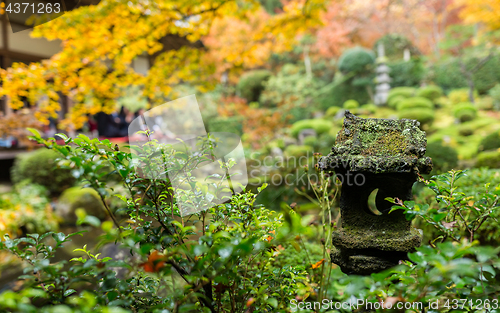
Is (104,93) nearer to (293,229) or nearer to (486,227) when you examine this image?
(293,229)

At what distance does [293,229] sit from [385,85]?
12021 mm

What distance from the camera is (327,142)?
19.4 ft

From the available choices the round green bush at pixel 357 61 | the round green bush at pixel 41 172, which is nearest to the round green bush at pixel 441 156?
the round green bush at pixel 41 172

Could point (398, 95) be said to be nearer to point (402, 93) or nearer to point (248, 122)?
point (402, 93)

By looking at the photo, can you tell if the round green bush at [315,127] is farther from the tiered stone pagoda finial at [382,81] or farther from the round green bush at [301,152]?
the tiered stone pagoda finial at [382,81]

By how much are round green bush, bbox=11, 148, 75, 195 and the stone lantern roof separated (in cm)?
701

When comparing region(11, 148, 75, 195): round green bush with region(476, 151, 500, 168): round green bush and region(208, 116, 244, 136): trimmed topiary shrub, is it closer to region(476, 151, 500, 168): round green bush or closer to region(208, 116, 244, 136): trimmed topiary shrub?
region(208, 116, 244, 136): trimmed topiary shrub

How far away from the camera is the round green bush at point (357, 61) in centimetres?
1123

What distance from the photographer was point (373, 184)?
1553 millimetres

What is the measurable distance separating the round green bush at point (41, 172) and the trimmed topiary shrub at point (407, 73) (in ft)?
41.2

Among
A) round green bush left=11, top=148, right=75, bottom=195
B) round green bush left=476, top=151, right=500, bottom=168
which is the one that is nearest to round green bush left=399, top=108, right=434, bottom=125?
round green bush left=476, top=151, right=500, bottom=168

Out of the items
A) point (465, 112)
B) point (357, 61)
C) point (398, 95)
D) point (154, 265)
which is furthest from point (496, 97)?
point (154, 265)

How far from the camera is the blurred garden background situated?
1.01 meters

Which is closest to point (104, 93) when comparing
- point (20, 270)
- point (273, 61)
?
point (20, 270)
